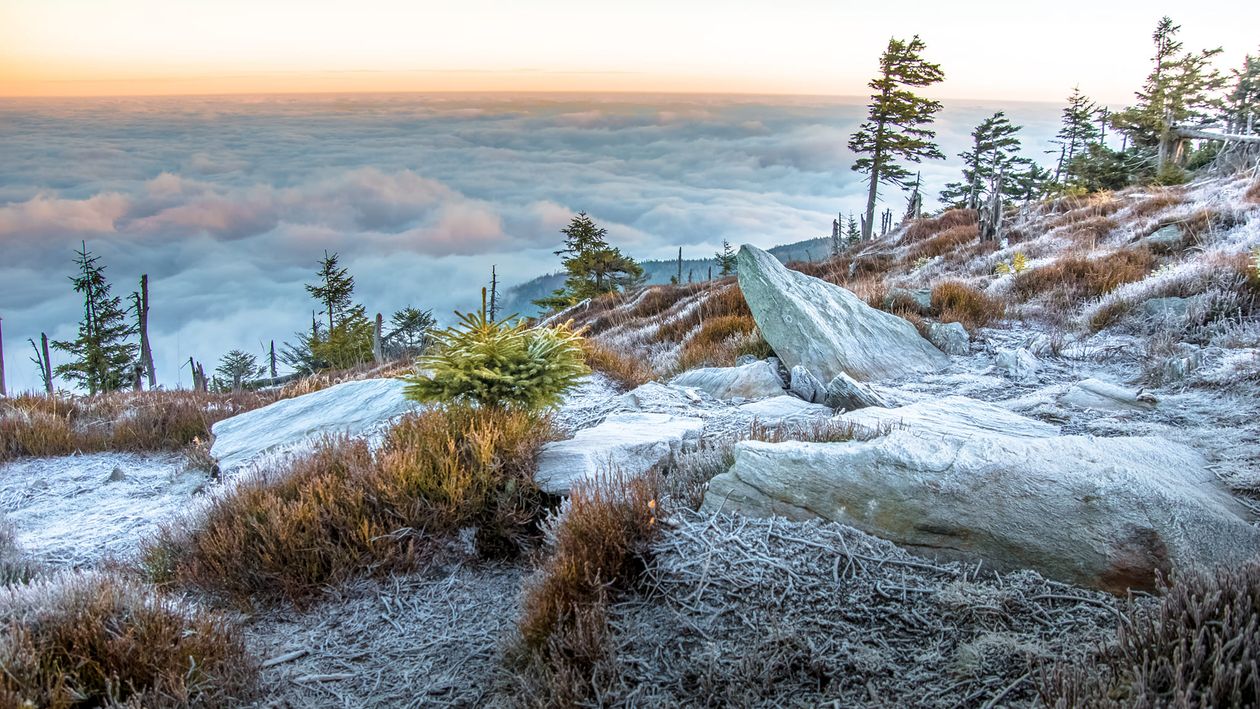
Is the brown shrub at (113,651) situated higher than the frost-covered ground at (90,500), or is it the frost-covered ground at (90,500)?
the brown shrub at (113,651)

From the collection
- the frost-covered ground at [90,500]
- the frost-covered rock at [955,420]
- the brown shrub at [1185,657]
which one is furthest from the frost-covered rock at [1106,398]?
the frost-covered ground at [90,500]

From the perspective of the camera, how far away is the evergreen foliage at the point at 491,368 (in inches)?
193

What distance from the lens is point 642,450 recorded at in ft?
15.3

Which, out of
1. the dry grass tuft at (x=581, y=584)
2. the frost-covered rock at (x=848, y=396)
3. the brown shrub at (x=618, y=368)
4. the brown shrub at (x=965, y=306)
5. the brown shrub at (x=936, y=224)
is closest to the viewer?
the dry grass tuft at (x=581, y=584)

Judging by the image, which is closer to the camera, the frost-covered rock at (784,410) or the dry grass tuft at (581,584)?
Answer: the dry grass tuft at (581,584)

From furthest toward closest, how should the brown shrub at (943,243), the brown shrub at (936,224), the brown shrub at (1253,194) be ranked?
1. the brown shrub at (936,224)
2. the brown shrub at (943,243)
3. the brown shrub at (1253,194)

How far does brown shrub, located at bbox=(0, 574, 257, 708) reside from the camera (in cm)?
238

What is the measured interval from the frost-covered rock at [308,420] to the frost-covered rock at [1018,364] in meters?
6.30

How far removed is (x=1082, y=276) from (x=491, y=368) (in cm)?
956

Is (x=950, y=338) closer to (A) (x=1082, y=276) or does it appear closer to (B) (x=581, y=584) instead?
(A) (x=1082, y=276)

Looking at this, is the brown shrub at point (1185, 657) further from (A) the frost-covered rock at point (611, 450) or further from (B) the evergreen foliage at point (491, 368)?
(B) the evergreen foliage at point (491, 368)

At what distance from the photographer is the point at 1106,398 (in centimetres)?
543

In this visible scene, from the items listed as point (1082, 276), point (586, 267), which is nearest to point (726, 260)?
point (586, 267)

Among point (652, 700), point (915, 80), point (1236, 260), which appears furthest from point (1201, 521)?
point (915, 80)
